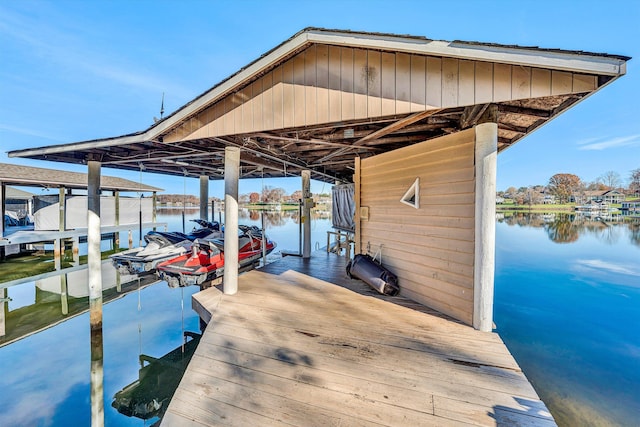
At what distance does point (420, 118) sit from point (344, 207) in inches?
240

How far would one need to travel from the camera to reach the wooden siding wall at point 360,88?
2400 millimetres

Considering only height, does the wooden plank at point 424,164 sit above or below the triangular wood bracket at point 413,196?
above

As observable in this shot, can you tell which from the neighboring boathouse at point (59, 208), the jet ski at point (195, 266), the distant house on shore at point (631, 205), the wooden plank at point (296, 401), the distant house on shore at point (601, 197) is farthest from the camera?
the distant house on shore at point (601, 197)

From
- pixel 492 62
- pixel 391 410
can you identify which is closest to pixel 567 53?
pixel 492 62

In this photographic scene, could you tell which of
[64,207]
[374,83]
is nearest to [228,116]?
[374,83]

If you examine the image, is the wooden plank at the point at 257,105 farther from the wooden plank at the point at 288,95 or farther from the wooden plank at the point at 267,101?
the wooden plank at the point at 288,95

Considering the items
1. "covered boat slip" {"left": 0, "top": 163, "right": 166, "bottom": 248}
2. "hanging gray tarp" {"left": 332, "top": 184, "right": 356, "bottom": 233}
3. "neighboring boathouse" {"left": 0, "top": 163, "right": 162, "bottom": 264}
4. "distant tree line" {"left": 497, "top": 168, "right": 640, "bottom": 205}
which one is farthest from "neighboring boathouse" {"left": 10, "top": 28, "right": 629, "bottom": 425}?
"distant tree line" {"left": 497, "top": 168, "right": 640, "bottom": 205}

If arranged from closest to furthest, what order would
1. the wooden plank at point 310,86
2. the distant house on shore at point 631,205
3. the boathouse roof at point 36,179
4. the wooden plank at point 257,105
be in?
the wooden plank at point 310,86 < the wooden plank at point 257,105 < the boathouse roof at point 36,179 < the distant house on shore at point 631,205

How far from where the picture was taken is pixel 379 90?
9.29 ft

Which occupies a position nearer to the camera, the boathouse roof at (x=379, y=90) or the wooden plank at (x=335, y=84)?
the boathouse roof at (x=379, y=90)

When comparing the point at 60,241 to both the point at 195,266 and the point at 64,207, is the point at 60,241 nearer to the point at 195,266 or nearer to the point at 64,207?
the point at 64,207

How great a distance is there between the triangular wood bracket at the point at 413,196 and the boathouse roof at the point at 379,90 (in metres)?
0.95

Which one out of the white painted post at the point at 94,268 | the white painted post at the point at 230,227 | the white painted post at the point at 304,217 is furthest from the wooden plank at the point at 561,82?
the white painted post at the point at 94,268

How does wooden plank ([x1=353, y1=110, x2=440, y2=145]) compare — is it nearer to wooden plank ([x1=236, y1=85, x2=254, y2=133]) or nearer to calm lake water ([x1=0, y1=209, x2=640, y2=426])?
wooden plank ([x1=236, y1=85, x2=254, y2=133])
